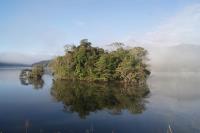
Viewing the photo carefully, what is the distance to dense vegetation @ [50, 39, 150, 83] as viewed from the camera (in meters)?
74.6

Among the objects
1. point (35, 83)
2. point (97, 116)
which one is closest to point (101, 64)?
point (35, 83)

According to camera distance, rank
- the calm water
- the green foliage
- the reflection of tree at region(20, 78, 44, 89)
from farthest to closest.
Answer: the green foliage, the reflection of tree at region(20, 78, 44, 89), the calm water

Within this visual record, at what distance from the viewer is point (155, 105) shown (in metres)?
43.5

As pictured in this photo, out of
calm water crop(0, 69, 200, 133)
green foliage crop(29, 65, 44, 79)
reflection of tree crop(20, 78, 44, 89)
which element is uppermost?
green foliage crop(29, 65, 44, 79)

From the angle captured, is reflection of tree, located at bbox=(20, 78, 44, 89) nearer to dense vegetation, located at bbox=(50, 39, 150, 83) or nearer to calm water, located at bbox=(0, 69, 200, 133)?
dense vegetation, located at bbox=(50, 39, 150, 83)

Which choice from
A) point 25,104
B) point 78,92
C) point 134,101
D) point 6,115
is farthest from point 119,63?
point 6,115

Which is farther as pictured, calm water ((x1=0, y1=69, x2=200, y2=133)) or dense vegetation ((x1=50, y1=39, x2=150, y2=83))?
dense vegetation ((x1=50, y1=39, x2=150, y2=83))

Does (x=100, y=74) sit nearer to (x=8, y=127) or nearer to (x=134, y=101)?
(x=134, y=101)

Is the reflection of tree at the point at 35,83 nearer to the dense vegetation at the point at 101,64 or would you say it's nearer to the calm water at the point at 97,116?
the dense vegetation at the point at 101,64

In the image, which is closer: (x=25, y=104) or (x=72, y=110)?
→ (x=72, y=110)

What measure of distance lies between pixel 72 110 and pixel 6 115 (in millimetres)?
9261

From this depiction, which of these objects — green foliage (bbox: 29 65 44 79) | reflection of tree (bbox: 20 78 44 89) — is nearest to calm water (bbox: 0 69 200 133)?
reflection of tree (bbox: 20 78 44 89)

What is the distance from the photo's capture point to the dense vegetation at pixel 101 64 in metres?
74.6

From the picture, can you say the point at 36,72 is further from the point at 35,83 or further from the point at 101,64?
the point at 101,64
